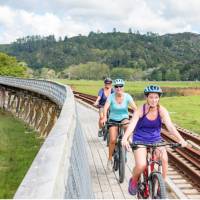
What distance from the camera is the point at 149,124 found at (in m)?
6.70

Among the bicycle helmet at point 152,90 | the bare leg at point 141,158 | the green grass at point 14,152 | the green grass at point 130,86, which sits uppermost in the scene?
the bicycle helmet at point 152,90

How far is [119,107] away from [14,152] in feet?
59.6

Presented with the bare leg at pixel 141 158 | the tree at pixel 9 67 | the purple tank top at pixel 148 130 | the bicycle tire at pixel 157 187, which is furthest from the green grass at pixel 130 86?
the bicycle tire at pixel 157 187

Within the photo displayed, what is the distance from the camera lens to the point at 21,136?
32312 mm

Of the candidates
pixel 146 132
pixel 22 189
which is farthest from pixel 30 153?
pixel 22 189

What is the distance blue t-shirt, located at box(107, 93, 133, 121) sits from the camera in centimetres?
968

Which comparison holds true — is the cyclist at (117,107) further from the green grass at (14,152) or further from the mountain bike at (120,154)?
the green grass at (14,152)

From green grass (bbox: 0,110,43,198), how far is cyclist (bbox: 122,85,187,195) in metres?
10.4

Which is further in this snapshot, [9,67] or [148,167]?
[9,67]

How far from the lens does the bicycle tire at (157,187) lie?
6.01 m

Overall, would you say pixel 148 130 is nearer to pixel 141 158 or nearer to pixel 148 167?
pixel 141 158

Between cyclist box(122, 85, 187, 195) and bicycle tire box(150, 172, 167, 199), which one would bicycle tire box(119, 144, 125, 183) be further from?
bicycle tire box(150, 172, 167, 199)

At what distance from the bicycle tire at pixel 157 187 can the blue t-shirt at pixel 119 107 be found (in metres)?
3.36

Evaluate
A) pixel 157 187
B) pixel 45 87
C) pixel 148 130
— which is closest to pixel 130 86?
pixel 45 87
